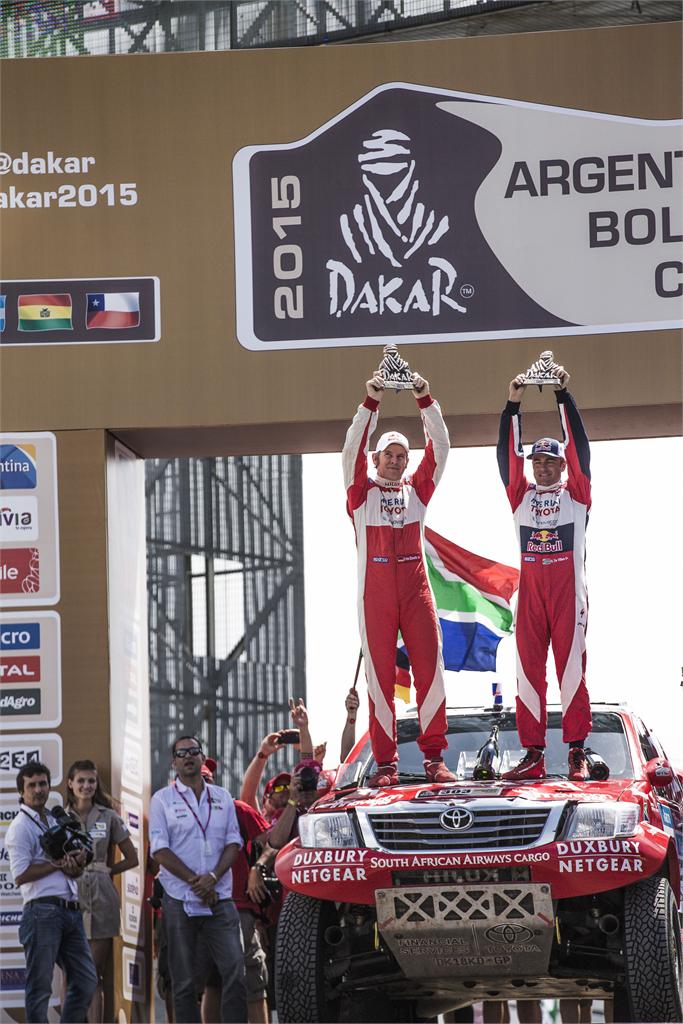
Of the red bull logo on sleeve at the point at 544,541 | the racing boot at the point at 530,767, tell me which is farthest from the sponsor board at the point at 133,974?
the red bull logo on sleeve at the point at 544,541

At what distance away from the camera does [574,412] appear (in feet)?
27.6

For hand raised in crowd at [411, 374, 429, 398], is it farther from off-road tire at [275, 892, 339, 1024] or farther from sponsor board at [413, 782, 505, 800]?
off-road tire at [275, 892, 339, 1024]

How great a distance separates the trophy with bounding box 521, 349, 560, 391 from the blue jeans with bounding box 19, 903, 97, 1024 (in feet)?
12.6

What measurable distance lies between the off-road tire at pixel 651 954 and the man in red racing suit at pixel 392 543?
76.4 inches

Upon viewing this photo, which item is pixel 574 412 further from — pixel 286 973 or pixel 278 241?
pixel 286 973

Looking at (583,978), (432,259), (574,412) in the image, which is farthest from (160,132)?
(583,978)

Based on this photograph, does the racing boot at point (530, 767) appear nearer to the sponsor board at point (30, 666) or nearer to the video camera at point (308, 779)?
the video camera at point (308, 779)

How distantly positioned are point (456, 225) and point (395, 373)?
155cm

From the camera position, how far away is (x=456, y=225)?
956 cm

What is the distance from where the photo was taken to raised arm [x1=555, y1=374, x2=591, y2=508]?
27.6ft

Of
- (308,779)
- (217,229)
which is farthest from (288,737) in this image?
(217,229)

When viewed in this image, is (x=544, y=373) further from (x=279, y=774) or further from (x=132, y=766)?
(x=132, y=766)

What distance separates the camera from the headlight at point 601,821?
21.8ft

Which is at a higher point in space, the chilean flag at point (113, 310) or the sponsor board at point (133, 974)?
the chilean flag at point (113, 310)
